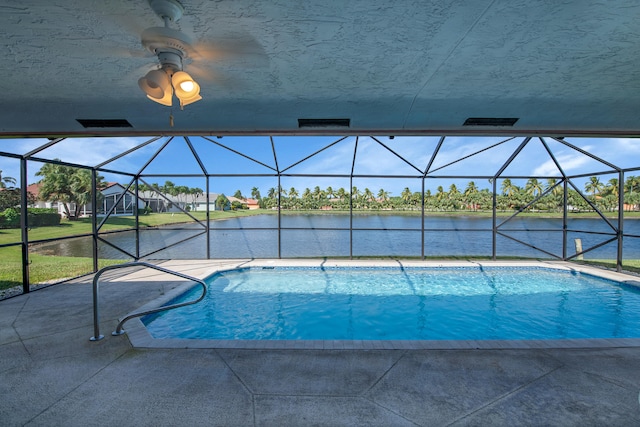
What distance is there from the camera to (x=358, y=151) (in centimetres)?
605

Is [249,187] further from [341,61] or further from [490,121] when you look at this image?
[341,61]

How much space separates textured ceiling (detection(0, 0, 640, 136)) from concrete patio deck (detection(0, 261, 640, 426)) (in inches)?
88.5

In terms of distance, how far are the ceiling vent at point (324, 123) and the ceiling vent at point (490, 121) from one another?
4.79ft

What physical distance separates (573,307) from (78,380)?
20.9 ft

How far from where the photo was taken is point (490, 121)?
3451 millimetres

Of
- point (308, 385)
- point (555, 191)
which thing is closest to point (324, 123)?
point (308, 385)

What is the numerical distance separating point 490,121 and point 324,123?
79.8 inches

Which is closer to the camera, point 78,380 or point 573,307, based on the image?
point 78,380

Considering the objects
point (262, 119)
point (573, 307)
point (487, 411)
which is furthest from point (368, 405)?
point (573, 307)

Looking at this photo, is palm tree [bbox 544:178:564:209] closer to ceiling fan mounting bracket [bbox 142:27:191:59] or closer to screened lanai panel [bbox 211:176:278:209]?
screened lanai panel [bbox 211:176:278:209]

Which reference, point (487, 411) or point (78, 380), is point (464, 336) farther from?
point (78, 380)

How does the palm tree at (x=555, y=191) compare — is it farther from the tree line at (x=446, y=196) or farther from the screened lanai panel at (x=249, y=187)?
the screened lanai panel at (x=249, y=187)

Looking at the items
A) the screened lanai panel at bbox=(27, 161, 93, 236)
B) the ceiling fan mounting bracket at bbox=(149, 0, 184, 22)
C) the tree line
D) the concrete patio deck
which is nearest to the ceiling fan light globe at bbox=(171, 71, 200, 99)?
the ceiling fan mounting bracket at bbox=(149, 0, 184, 22)

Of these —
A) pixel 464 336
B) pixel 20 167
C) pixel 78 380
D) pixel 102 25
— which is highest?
pixel 102 25
